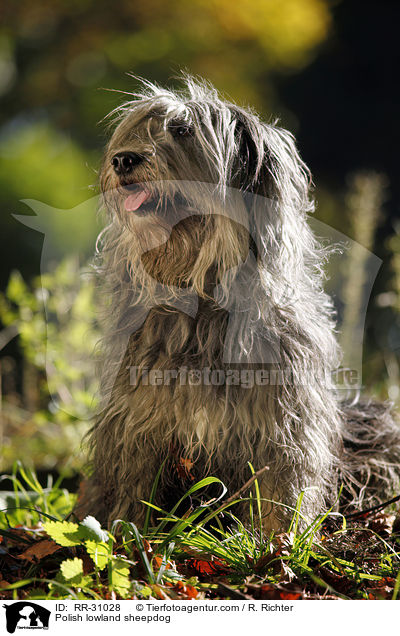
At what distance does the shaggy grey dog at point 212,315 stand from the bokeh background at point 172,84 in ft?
1.17

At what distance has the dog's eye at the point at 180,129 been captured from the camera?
1.55m

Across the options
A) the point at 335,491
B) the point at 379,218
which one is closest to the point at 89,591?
the point at 335,491

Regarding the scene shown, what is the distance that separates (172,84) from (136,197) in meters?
0.63

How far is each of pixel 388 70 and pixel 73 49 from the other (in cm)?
138

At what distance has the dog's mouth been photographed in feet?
4.88

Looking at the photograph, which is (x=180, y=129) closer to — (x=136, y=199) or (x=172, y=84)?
(x=136, y=199)

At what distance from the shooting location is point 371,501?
1.96 metres

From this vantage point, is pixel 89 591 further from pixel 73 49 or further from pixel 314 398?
pixel 73 49

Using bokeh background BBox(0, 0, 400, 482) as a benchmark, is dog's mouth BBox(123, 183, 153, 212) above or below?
below
